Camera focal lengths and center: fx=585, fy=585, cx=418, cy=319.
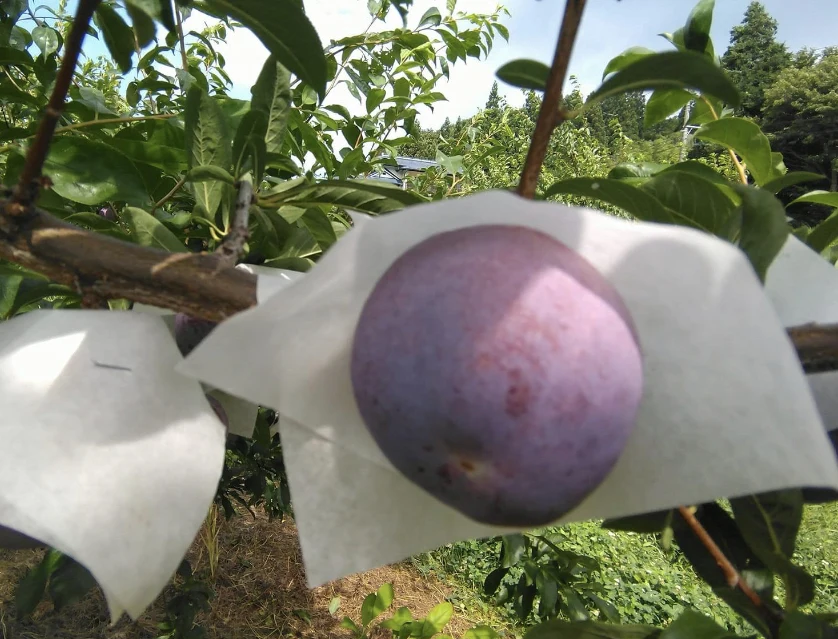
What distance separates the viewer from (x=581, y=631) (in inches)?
24.8

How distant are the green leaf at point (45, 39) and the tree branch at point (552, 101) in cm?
135

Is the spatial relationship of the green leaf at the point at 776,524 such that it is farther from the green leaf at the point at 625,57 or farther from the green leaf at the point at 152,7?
the green leaf at the point at 152,7

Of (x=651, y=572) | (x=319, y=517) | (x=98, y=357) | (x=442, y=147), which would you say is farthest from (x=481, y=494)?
(x=651, y=572)

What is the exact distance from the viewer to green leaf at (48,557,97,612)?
840mm

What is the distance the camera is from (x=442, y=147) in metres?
3.04

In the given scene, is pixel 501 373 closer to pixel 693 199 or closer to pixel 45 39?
pixel 693 199

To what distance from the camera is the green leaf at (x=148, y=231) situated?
0.65 metres

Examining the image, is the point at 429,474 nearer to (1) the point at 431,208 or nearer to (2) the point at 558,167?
(1) the point at 431,208

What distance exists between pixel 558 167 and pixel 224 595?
6671 mm

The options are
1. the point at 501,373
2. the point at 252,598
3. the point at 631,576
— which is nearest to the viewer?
the point at 501,373

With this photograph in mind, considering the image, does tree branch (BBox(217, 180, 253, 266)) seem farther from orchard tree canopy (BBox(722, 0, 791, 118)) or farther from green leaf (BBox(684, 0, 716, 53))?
orchard tree canopy (BBox(722, 0, 791, 118))

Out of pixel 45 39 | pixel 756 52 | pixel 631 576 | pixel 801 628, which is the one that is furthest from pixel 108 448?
pixel 756 52

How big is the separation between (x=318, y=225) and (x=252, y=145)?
124mm

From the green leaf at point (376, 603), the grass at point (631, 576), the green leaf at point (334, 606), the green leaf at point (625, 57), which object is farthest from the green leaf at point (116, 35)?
Answer: the grass at point (631, 576)
